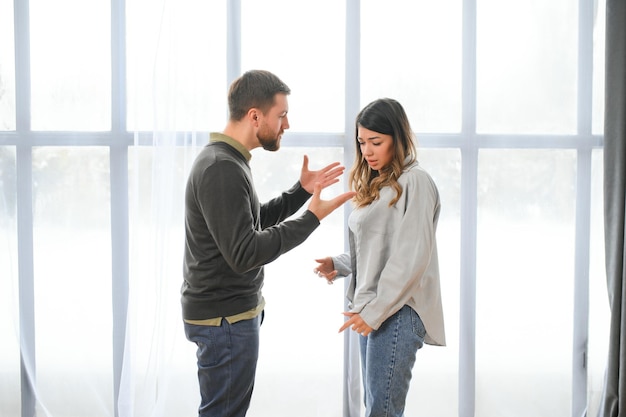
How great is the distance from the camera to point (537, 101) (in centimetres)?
250

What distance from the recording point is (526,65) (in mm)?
2479

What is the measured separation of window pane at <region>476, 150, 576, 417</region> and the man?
41.8 inches

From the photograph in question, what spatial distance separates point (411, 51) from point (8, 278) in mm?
1997

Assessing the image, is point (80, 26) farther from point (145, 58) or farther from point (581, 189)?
point (581, 189)

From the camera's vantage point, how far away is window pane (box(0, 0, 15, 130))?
7.82 ft

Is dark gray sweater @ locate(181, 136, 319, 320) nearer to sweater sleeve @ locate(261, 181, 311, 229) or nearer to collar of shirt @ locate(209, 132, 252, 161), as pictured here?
collar of shirt @ locate(209, 132, 252, 161)

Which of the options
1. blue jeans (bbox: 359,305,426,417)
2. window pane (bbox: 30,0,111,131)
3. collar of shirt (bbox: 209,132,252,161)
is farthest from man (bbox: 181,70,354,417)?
window pane (bbox: 30,0,111,131)

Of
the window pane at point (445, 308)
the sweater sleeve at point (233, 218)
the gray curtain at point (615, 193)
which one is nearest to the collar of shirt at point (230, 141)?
the sweater sleeve at point (233, 218)

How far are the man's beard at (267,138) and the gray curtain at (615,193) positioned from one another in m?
1.48

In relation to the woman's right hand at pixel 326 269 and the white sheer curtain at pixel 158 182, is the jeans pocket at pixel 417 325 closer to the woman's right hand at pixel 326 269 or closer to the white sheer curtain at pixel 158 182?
the woman's right hand at pixel 326 269

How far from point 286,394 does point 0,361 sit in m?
1.25

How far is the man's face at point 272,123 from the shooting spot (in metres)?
1.75

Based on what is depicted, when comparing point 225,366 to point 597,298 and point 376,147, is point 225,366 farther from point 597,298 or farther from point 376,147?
point 597,298

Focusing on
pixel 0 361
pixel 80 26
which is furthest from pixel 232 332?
pixel 80 26
